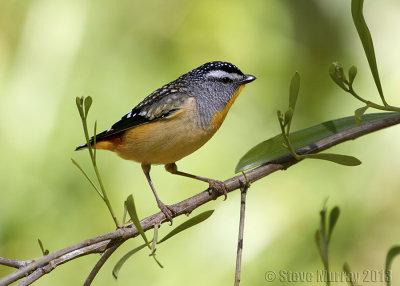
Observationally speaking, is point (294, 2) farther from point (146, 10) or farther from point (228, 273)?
point (228, 273)

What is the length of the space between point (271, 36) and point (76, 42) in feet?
4.34

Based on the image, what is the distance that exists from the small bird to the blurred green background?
1.44ft

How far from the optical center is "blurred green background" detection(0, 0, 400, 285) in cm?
291

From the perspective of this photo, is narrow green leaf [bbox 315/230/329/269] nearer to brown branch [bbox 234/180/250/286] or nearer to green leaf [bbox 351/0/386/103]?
brown branch [bbox 234/180/250/286]

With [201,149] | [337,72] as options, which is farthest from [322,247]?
[201,149]

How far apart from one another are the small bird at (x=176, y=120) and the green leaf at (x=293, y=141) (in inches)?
30.9

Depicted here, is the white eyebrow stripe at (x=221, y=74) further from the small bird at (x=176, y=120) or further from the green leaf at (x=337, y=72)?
the green leaf at (x=337, y=72)

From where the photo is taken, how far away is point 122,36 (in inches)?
138

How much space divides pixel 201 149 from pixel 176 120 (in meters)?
0.71

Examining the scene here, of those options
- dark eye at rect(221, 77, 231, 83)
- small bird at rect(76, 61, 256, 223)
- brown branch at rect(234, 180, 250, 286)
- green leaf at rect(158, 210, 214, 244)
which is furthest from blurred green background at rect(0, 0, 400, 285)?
green leaf at rect(158, 210, 214, 244)

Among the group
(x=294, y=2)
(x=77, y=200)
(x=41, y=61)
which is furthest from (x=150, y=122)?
(x=294, y=2)

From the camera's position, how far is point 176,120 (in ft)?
8.24

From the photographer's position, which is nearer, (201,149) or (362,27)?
(362,27)

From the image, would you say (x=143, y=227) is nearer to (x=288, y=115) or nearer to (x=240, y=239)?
(x=240, y=239)
